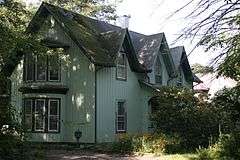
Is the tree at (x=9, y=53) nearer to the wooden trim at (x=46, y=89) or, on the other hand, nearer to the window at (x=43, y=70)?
the wooden trim at (x=46, y=89)

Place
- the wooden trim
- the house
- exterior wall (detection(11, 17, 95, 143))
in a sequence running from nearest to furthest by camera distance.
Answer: exterior wall (detection(11, 17, 95, 143)), the house, the wooden trim

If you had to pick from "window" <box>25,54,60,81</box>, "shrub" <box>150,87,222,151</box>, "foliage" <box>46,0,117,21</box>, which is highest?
"foliage" <box>46,0,117,21</box>

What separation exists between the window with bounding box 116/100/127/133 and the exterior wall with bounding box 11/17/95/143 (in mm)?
2771

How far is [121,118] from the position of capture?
29188mm

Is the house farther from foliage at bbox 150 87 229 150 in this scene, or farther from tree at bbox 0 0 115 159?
foliage at bbox 150 87 229 150

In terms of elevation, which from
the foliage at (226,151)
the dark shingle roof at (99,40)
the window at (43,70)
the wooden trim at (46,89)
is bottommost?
the foliage at (226,151)

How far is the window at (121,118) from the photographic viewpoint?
1130 inches

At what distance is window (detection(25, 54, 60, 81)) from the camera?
2747 cm

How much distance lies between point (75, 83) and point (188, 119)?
800 centimetres

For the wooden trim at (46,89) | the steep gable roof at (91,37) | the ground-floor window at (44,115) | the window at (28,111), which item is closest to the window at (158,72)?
the steep gable roof at (91,37)

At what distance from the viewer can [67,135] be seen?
88.7 ft

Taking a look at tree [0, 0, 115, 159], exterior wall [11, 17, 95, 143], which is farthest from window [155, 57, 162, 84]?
tree [0, 0, 115, 159]

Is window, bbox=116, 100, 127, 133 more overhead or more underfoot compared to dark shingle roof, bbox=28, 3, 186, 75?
more underfoot

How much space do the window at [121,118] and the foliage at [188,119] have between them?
4.88 meters
